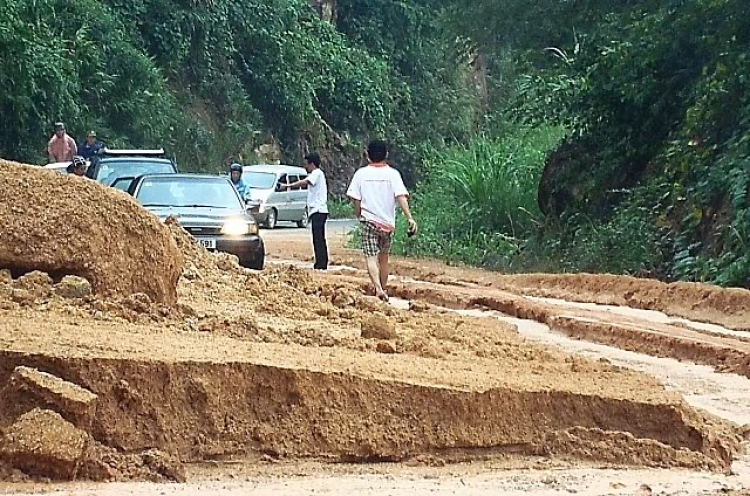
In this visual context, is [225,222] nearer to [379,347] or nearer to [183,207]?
[183,207]

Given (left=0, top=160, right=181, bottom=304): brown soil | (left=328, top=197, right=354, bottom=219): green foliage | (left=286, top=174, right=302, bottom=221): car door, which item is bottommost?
(left=328, top=197, right=354, bottom=219): green foliage

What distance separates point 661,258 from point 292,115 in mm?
28218

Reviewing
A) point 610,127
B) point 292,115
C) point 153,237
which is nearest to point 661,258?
point 610,127

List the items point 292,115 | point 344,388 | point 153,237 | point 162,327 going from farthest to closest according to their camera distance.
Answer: point 292,115 < point 153,237 < point 162,327 < point 344,388

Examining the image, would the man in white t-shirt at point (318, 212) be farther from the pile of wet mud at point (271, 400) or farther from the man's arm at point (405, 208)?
the pile of wet mud at point (271, 400)

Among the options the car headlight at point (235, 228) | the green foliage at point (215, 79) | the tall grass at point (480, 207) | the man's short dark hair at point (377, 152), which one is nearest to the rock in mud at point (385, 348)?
the man's short dark hair at point (377, 152)

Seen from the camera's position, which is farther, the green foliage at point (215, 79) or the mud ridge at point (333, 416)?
the green foliage at point (215, 79)

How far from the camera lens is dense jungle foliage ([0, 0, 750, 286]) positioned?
19578 mm

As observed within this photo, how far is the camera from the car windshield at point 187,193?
18.3 m

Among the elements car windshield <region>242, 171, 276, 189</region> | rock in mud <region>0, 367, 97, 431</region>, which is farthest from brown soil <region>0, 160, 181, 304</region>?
car windshield <region>242, 171, 276, 189</region>

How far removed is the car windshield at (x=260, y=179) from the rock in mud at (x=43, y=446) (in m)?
30.8

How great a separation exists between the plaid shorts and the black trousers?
4809mm

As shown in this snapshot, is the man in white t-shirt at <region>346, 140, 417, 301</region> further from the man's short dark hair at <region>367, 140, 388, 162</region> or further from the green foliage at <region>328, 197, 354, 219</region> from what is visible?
the green foliage at <region>328, 197, 354, 219</region>

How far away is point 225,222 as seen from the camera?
18031mm
